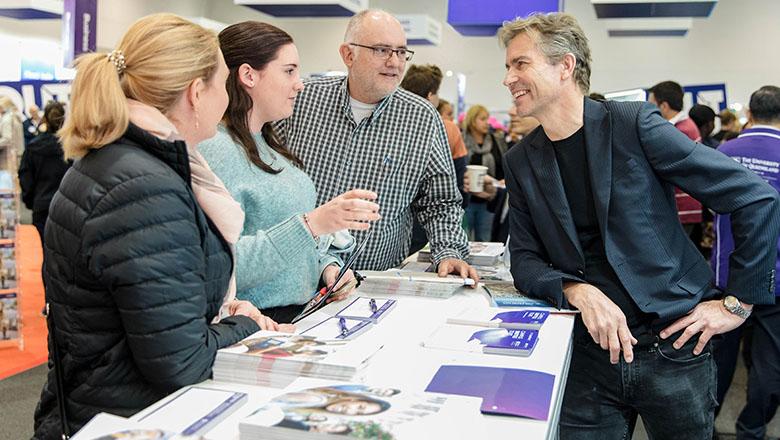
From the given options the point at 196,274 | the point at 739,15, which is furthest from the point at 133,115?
the point at 739,15

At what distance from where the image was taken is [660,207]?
6.46 feet

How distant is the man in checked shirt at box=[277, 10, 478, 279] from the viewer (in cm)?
277

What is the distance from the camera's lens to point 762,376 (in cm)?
344

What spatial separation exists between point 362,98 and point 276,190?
852 mm

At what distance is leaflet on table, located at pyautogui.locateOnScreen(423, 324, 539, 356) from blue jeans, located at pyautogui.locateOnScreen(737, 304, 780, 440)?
2.11m

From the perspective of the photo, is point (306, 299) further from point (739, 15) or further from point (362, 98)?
point (739, 15)

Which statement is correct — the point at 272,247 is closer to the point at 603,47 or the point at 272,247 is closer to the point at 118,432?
the point at 118,432

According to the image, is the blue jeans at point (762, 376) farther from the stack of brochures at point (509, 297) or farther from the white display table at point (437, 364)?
the white display table at point (437, 364)

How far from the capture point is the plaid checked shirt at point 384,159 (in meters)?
2.78

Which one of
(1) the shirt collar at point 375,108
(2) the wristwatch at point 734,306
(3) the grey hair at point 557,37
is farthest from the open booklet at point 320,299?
(2) the wristwatch at point 734,306

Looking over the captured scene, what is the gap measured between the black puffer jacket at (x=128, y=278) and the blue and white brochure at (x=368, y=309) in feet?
1.66

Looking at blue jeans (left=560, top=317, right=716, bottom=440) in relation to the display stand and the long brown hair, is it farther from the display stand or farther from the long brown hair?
the display stand

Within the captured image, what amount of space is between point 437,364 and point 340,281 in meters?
0.68

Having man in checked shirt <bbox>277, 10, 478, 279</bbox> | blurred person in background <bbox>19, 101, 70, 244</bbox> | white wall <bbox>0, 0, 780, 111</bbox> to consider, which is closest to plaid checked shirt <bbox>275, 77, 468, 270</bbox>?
man in checked shirt <bbox>277, 10, 478, 279</bbox>
